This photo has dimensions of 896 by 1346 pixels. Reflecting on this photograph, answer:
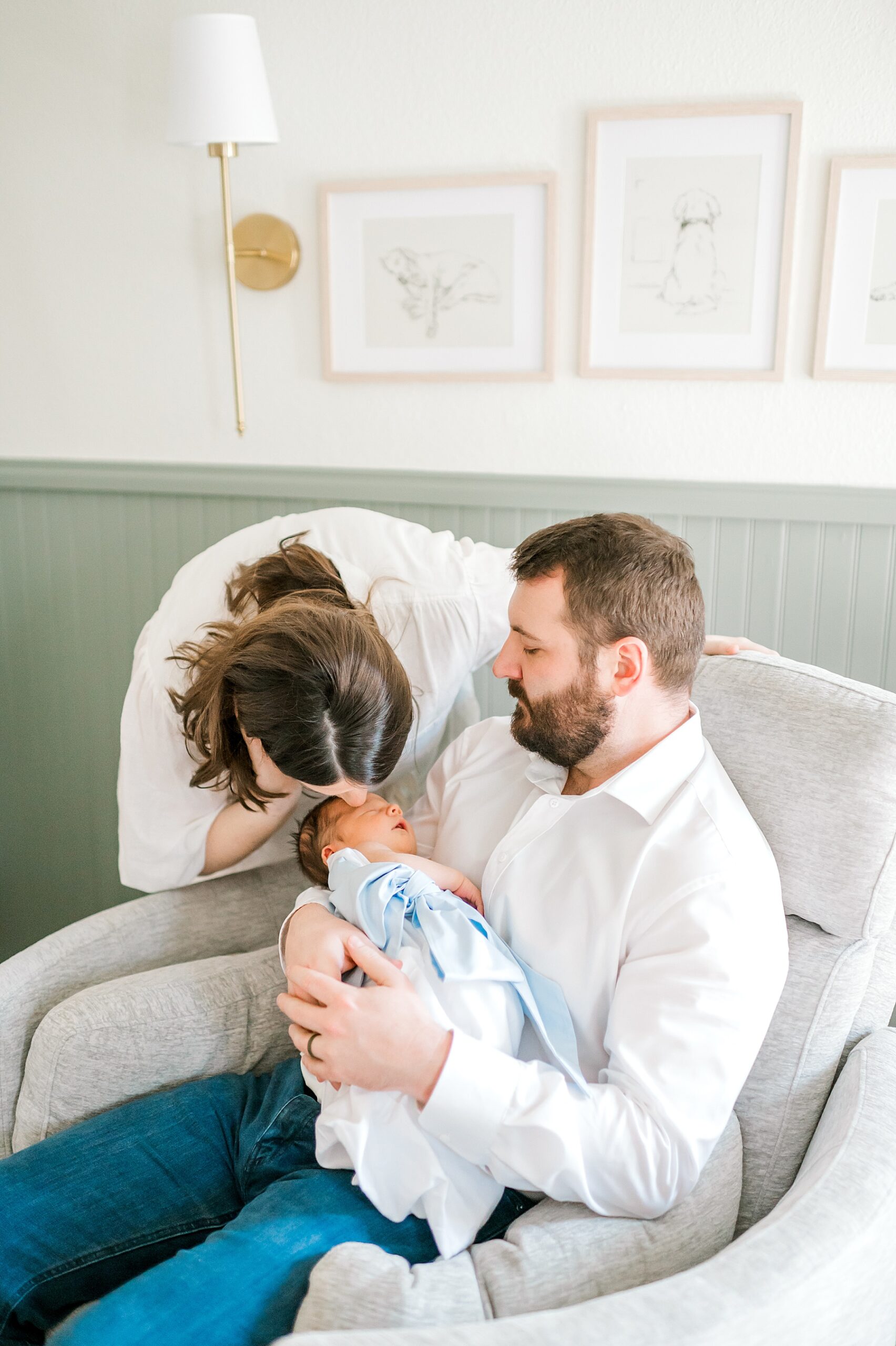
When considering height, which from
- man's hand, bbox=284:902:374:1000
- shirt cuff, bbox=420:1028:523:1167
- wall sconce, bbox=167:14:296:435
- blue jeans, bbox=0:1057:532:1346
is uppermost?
wall sconce, bbox=167:14:296:435

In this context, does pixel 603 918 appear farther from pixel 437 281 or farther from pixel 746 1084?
pixel 437 281

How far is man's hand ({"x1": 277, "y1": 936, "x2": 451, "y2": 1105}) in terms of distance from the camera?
1.21 metres

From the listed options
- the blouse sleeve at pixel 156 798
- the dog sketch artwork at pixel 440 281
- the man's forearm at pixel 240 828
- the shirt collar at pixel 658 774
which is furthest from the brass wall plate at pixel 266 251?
the shirt collar at pixel 658 774

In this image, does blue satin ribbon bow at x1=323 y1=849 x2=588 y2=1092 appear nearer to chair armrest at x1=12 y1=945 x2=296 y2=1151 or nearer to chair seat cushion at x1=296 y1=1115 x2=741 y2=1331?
chair seat cushion at x1=296 y1=1115 x2=741 y2=1331

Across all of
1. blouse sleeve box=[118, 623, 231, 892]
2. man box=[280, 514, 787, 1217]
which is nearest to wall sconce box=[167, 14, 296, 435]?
blouse sleeve box=[118, 623, 231, 892]

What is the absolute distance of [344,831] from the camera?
1.62m

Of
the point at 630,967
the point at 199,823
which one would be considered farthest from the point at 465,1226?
the point at 199,823

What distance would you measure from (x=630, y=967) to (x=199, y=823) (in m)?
0.83

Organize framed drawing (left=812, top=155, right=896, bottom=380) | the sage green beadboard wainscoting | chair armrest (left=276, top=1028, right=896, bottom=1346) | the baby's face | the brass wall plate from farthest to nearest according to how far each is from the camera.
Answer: the brass wall plate → the sage green beadboard wainscoting → framed drawing (left=812, top=155, right=896, bottom=380) → the baby's face → chair armrest (left=276, top=1028, right=896, bottom=1346)

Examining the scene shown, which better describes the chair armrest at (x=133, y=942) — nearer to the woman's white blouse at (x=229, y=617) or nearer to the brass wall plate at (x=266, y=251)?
the woman's white blouse at (x=229, y=617)

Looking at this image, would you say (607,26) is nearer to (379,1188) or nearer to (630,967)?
(630,967)

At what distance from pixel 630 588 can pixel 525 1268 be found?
81 centimetres

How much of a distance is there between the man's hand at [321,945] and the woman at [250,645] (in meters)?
0.19

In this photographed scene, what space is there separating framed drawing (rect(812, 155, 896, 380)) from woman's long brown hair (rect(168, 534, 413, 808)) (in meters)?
1.13
